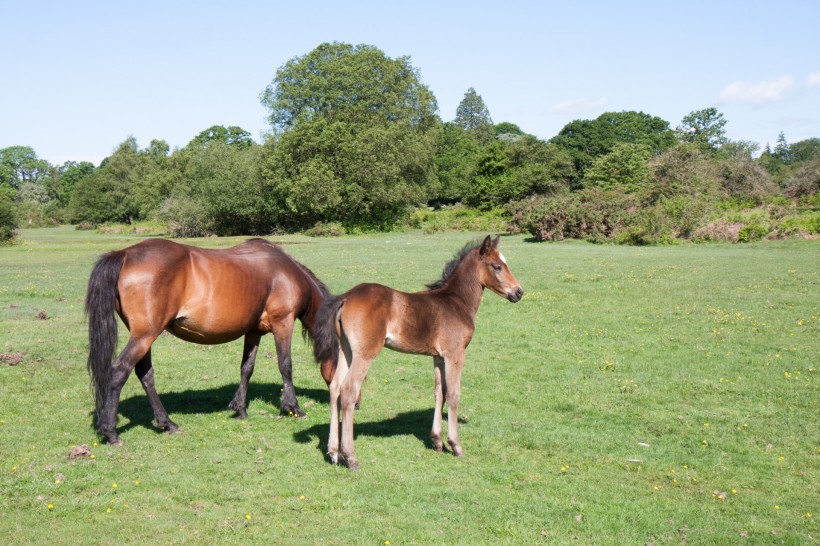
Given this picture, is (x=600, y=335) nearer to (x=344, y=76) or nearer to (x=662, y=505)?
(x=662, y=505)

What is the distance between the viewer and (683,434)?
886 centimetres

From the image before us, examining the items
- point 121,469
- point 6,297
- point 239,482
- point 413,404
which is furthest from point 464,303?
point 6,297

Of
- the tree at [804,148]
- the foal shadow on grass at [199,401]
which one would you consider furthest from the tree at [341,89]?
the tree at [804,148]

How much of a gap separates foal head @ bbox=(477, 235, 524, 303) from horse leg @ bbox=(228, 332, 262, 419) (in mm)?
3546

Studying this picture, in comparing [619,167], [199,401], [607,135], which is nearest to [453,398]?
[199,401]

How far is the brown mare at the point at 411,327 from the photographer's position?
7.55 meters

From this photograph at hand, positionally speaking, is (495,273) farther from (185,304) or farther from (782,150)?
(782,150)

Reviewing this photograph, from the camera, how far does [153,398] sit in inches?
349

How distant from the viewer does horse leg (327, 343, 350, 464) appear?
303 inches

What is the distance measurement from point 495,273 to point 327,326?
2303 millimetres

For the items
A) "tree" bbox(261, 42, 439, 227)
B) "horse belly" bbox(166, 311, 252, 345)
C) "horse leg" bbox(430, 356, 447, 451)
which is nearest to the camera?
"horse leg" bbox(430, 356, 447, 451)

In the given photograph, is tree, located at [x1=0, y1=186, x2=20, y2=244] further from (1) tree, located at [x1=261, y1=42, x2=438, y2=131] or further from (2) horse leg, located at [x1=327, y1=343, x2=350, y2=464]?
(2) horse leg, located at [x1=327, y1=343, x2=350, y2=464]

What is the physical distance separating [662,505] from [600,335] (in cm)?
856

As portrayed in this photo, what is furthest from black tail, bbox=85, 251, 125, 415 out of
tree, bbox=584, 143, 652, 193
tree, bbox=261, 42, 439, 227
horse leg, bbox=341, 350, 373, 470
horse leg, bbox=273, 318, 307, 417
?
tree, bbox=584, 143, 652, 193
